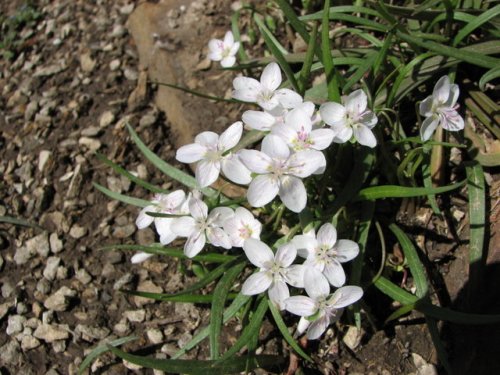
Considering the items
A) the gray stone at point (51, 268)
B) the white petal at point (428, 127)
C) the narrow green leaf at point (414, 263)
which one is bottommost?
the gray stone at point (51, 268)

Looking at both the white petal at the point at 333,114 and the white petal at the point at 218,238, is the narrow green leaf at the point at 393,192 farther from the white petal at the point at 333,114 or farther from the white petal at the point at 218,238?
the white petal at the point at 218,238

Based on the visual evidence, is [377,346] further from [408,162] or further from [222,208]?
[222,208]

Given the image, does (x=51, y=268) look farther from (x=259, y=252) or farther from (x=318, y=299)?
(x=318, y=299)

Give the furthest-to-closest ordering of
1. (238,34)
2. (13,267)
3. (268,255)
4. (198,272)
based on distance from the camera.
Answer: (238,34) → (13,267) → (198,272) → (268,255)

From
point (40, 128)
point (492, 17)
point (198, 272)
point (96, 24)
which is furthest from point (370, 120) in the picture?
point (96, 24)

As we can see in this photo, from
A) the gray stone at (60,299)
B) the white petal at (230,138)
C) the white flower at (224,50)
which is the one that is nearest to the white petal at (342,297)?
the white petal at (230,138)

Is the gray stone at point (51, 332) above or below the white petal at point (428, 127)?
below
